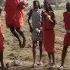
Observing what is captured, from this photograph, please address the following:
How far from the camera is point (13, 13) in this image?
40.7 feet

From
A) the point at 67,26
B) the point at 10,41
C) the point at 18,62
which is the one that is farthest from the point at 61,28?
the point at 67,26

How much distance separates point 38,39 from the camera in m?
13.1

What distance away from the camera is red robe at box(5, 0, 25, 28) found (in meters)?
12.3

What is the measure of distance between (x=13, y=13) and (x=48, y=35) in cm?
127

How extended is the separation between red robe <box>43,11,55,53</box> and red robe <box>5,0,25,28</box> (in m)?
0.79

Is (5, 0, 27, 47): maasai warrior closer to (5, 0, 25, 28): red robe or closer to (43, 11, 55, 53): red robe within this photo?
(5, 0, 25, 28): red robe

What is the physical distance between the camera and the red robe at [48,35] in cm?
1256

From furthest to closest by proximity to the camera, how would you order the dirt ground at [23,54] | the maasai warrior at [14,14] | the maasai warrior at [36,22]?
1. the dirt ground at [23,54]
2. the maasai warrior at [36,22]
3. the maasai warrior at [14,14]

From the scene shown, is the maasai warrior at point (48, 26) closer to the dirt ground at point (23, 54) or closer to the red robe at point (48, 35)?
the red robe at point (48, 35)

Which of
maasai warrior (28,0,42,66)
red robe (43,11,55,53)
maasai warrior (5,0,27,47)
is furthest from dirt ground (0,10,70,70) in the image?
maasai warrior (5,0,27,47)

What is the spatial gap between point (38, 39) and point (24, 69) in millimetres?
1070

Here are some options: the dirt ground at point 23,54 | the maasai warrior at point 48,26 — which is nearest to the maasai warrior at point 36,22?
the maasai warrior at point 48,26

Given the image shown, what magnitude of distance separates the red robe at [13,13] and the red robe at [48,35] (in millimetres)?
791

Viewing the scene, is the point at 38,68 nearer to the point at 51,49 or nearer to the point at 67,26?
the point at 51,49
